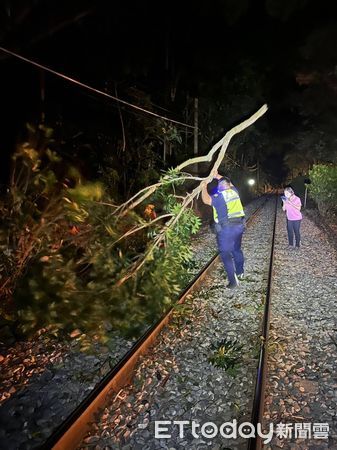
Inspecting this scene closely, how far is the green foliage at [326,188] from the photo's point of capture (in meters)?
16.3

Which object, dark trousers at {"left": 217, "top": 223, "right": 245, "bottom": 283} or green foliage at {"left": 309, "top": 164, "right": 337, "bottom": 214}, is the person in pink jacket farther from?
green foliage at {"left": 309, "top": 164, "right": 337, "bottom": 214}

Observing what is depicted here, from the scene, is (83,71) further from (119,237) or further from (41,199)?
(119,237)

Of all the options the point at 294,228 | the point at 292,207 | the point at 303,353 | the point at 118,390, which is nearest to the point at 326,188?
the point at 294,228

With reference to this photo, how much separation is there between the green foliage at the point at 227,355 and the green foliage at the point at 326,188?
41.8 feet

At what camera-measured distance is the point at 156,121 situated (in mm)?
10172

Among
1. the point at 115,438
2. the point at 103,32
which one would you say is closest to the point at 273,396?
the point at 115,438

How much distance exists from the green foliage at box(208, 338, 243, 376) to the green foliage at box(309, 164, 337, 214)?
12.7 m

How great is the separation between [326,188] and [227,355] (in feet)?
48.5

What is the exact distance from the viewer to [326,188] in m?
17.5

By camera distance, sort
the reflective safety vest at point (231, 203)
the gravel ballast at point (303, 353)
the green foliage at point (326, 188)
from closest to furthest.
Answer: the gravel ballast at point (303, 353) → the reflective safety vest at point (231, 203) → the green foliage at point (326, 188)

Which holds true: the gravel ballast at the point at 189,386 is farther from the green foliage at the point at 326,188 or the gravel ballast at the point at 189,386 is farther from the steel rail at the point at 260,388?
the green foliage at the point at 326,188

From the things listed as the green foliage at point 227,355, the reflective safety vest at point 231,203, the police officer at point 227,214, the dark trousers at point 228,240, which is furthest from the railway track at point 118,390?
the reflective safety vest at point 231,203

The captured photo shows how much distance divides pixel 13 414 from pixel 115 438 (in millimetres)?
1203

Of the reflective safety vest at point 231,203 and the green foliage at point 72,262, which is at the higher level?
the reflective safety vest at point 231,203
